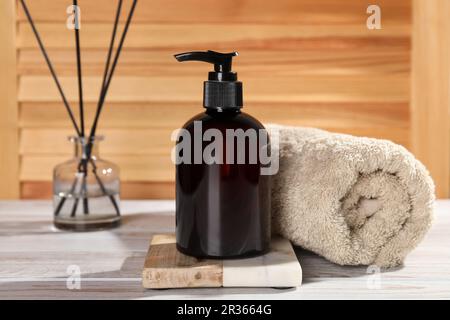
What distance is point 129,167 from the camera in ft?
4.07

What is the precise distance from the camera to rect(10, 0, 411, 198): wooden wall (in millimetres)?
1182

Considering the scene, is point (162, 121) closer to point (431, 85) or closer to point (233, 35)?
point (233, 35)

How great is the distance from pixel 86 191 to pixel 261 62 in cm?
41

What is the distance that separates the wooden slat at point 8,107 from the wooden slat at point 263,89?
0.11ft

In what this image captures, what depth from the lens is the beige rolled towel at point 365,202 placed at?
770 mm

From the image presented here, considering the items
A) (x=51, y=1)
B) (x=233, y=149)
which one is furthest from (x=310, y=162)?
(x=51, y=1)

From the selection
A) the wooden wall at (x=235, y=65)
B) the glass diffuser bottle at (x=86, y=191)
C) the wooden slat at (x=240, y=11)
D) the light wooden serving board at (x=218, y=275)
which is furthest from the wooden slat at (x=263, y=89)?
the light wooden serving board at (x=218, y=275)

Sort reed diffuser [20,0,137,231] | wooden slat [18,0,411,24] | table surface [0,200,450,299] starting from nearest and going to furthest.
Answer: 1. table surface [0,200,450,299]
2. reed diffuser [20,0,137,231]
3. wooden slat [18,0,411,24]

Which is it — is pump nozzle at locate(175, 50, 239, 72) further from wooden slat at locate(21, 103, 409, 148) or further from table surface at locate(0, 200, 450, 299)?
wooden slat at locate(21, 103, 409, 148)

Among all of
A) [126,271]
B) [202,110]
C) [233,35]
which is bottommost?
[126,271]

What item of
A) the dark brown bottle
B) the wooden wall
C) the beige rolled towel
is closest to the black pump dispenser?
the dark brown bottle

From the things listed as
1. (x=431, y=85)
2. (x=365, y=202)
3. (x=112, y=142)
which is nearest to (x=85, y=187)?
(x=112, y=142)

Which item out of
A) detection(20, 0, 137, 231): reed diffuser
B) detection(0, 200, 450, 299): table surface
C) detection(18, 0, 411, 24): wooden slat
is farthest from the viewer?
detection(18, 0, 411, 24): wooden slat

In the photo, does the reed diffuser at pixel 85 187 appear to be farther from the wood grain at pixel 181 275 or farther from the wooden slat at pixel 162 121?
the wood grain at pixel 181 275
